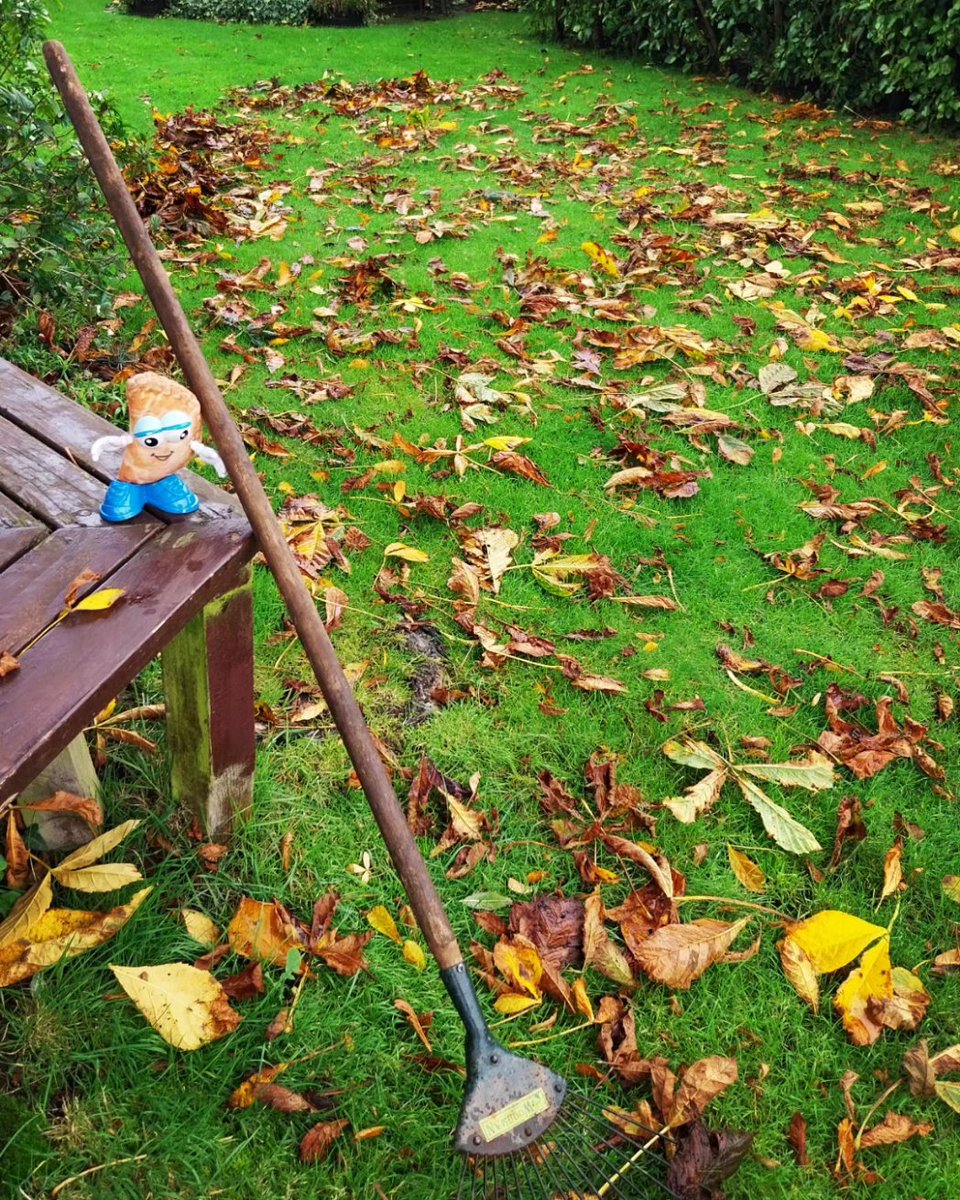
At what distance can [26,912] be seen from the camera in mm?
1788

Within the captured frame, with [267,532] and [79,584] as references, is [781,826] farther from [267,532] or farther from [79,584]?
[79,584]

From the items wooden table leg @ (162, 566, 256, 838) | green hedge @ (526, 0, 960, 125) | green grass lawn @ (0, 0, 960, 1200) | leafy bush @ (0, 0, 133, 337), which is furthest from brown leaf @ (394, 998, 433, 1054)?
green hedge @ (526, 0, 960, 125)

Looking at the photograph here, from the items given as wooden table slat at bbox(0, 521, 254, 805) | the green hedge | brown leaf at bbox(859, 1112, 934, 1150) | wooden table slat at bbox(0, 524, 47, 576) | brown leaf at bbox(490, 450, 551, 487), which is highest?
the green hedge

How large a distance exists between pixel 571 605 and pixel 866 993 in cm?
134

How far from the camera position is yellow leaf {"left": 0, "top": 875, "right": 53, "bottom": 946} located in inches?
69.1

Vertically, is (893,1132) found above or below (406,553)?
below

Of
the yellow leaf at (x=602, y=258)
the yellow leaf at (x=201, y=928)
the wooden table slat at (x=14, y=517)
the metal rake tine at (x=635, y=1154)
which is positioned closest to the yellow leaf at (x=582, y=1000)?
the metal rake tine at (x=635, y=1154)

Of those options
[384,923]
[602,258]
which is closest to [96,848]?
[384,923]

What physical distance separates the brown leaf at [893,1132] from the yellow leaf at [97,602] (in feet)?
5.49

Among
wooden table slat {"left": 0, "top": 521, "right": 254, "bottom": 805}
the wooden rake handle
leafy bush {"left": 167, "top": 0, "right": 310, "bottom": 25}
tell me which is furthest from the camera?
leafy bush {"left": 167, "top": 0, "right": 310, "bottom": 25}

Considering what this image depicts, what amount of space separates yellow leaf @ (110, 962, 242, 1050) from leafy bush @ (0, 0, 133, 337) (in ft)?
9.17

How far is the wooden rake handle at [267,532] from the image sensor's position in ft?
4.91

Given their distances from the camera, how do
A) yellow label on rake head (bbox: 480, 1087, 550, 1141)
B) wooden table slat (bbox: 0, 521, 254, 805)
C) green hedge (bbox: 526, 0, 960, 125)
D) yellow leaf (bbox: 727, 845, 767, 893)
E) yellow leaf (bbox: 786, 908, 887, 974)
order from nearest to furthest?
wooden table slat (bbox: 0, 521, 254, 805)
yellow label on rake head (bbox: 480, 1087, 550, 1141)
yellow leaf (bbox: 786, 908, 887, 974)
yellow leaf (bbox: 727, 845, 767, 893)
green hedge (bbox: 526, 0, 960, 125)

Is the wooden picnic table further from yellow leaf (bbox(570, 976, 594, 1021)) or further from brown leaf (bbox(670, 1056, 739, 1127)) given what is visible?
brown leaf (bbox(670, 1056, 739, 1127))
